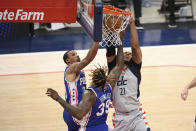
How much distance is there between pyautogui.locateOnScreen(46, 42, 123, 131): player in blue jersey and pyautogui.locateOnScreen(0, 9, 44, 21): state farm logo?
0.80 metres

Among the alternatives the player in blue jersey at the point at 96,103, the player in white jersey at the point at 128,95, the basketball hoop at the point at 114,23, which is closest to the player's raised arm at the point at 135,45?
the player in white jersey at the point at 128,95

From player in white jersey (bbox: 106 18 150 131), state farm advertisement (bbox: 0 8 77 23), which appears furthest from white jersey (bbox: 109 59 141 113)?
state farm advertisement (bbox: 0 8 77 23)

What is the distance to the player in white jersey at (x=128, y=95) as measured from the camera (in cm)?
474

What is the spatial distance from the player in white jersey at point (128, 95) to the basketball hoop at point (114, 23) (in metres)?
0.22

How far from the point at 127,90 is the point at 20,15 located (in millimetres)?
1631

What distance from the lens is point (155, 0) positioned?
577 inches

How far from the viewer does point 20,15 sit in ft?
13.1

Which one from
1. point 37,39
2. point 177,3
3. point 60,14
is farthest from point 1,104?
point 177,3

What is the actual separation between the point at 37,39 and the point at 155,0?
5493 millimetres

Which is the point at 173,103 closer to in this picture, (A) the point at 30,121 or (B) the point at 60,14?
(A) the point at 30,121

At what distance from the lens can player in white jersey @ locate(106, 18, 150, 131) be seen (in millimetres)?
4742

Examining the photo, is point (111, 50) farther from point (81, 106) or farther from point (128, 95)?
point (81, 106)

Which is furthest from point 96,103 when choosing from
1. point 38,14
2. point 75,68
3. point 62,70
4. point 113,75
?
point 62,70

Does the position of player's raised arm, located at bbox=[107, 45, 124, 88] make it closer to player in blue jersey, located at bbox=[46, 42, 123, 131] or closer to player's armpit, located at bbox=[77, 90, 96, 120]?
player in blue jersey, located at bbox=[46, 42, 123, 131]
